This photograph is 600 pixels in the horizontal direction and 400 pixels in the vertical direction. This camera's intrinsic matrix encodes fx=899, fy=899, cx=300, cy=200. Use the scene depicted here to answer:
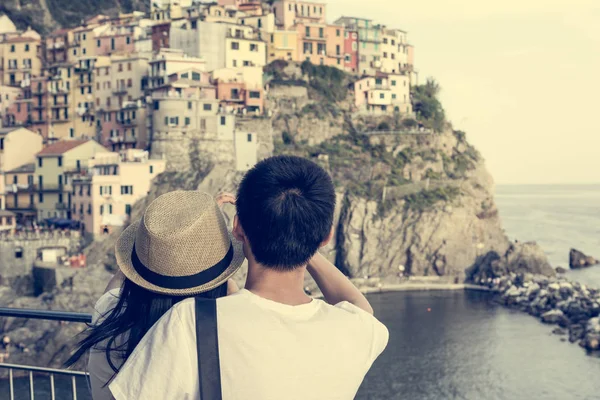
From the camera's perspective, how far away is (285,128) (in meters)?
49.5

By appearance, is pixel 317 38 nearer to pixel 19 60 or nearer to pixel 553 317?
pixel 19 60

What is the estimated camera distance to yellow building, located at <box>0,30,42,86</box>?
54188 mm

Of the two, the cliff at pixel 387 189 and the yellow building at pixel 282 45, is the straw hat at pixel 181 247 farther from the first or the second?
the yellow building at pixel 282 45

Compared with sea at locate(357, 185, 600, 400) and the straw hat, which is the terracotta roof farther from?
Answer: the straw hat

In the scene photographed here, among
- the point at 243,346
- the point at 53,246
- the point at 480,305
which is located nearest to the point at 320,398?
the point at 243,346

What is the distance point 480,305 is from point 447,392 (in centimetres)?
1551

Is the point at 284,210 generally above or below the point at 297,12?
below

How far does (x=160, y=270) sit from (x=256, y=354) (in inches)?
16.7

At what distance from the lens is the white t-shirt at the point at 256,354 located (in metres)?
2.48

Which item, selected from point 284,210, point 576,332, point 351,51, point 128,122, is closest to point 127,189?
point 128,122

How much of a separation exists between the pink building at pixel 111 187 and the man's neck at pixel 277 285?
1617 inches

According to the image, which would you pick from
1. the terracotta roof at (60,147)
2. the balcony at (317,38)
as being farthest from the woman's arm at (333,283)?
the balcony at (317,38)

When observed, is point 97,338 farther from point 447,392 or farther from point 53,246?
point 53,246

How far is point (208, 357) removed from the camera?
8.13 ft
